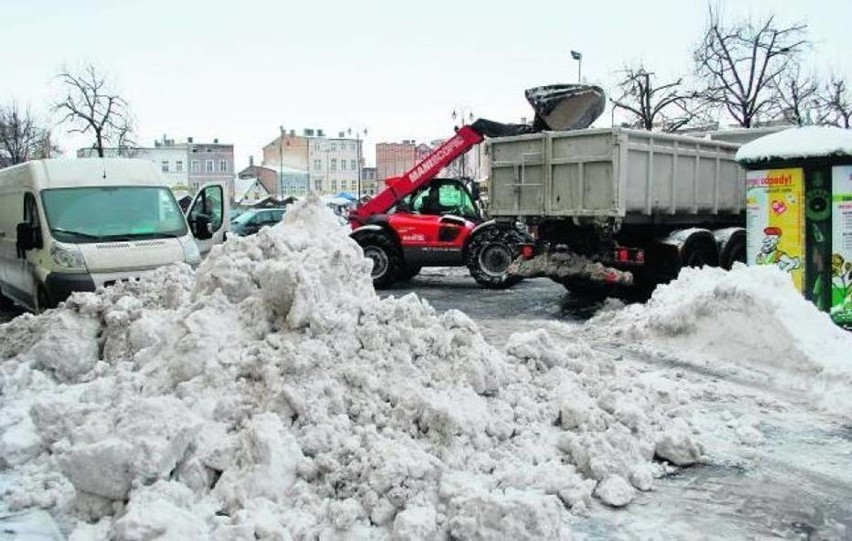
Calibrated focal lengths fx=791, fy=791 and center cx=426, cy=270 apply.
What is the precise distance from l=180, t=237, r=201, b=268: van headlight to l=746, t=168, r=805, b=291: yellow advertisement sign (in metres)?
6.77

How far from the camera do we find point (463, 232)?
14.0 meters

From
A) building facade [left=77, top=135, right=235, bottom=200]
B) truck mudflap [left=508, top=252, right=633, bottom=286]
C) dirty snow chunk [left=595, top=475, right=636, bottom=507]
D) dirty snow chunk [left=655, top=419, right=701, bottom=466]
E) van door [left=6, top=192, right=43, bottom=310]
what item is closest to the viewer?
dirty snow chunk [left=595, top=475, right=636, bottom=507]

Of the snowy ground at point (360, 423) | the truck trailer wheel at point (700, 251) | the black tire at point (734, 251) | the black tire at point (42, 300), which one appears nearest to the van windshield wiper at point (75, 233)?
the black tire at point (42, 300)

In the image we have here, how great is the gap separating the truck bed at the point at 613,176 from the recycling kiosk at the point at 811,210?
1.86 m

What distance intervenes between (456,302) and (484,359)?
23.9 ft

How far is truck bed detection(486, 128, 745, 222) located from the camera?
10.6m

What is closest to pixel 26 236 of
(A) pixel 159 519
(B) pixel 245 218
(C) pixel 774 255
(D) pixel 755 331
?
(A) pixel 159 519

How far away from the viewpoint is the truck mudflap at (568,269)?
36.3ft

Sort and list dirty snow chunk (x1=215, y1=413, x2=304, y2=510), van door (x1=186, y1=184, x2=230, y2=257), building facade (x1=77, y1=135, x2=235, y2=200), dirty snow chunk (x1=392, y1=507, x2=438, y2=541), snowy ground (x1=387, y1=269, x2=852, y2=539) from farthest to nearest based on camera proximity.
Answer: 1. building facade (x1=77, y1=135, x2=235, y2=200)
2. van door (x1=186, y1=184, x2=230, y2=257)
3. snowy ground (x1=387, y1=269, x2=852, y2=539)
4. dirty snow chunk (x1=215, y1=413, x2=304, y2=510)
5. dirty snow chunk (x1=392, y1=507, x2=438, y2=541)

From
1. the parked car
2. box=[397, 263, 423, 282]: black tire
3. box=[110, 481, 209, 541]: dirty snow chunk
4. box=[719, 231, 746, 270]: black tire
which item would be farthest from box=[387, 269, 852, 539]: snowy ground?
the parked car

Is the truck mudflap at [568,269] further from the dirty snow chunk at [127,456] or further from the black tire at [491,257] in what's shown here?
the dirty snow chunk at [127,456]

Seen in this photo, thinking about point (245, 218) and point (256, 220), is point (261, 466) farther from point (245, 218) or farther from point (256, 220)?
point (245, 218)

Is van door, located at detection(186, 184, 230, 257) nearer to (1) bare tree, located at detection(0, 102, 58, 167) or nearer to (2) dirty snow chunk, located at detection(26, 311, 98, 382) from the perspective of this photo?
(2) dirty snow chunk, located at detection(26, 311, 98, 382)

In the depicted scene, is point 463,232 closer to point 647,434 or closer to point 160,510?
point 647,434
